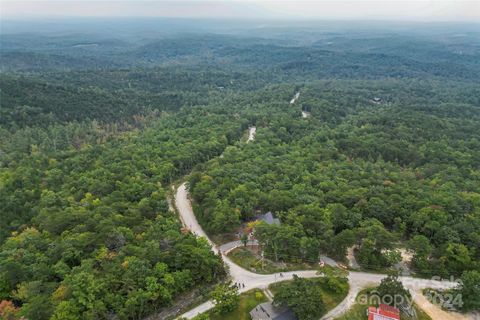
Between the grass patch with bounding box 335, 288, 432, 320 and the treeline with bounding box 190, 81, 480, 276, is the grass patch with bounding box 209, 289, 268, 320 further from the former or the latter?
the grass patch with bounding box 335, 288, 432, 320

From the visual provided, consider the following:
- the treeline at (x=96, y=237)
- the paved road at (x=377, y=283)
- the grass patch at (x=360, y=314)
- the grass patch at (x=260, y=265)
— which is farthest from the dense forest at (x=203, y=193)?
the grass patch at (x=360, y=314)

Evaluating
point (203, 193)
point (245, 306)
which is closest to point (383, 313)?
point (245, 306)

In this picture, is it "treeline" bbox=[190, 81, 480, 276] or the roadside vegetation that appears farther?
"treeline" bbox=[190, 81, 480, 276]

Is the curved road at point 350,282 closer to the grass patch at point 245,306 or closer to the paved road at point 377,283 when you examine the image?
the paved road at point 377,283

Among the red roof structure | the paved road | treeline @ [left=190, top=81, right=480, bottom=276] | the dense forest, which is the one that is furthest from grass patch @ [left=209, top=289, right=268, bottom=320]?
the red roof structure

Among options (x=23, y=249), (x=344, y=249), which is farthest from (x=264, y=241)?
(x=23, y=249)

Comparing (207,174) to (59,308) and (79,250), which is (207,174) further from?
(59,308)
